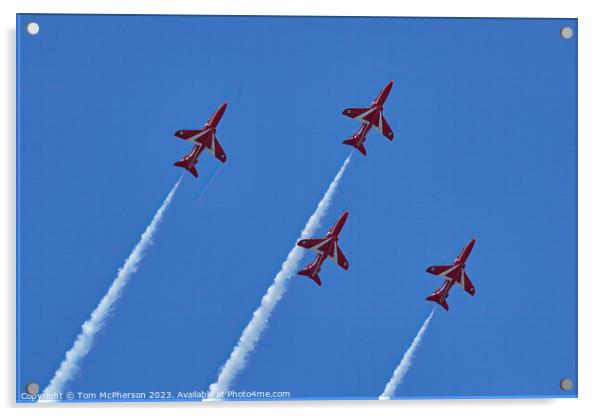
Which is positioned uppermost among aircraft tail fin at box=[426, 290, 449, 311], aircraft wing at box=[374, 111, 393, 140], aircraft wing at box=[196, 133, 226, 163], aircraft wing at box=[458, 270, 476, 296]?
aircraft wing at box=[374, 111, 393, 140]

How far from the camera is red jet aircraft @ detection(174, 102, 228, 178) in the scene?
2533 mm

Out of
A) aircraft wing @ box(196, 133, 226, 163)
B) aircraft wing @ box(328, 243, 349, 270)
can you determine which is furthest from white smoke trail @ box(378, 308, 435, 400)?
aircraft wing @ box(196, 133, 226, 163)

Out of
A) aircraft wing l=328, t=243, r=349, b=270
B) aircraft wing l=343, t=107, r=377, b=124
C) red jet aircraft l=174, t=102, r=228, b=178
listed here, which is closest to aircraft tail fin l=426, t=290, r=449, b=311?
aircraft wing l=328, t=243, r=349, b=270

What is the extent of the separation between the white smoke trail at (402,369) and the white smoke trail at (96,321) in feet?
2.67

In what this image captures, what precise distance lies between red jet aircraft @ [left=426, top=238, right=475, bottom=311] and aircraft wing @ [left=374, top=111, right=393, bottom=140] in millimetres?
398

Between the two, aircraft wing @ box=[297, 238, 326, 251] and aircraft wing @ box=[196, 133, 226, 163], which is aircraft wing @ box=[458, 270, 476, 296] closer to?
aircraft wing @ box=[297, 238, 326, 251]

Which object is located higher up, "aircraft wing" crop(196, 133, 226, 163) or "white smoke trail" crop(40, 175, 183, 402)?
"aircraft wing" crop(196, 133, 226, 163)

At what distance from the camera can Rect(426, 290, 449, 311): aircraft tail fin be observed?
8.40ft

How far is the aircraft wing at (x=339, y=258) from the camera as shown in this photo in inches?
100

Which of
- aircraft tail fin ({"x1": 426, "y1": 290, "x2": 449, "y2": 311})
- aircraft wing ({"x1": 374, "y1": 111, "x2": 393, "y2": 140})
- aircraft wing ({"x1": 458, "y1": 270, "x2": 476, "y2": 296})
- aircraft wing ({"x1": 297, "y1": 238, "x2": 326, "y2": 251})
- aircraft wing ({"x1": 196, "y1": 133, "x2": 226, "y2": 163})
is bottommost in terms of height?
aircraft tail fin ({"x1": 426, "y1": 290, "x2": 449, "y2": 311})

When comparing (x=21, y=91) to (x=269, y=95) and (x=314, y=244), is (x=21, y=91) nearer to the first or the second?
(x=269, y=95)

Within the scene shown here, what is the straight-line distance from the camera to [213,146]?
2539 mm

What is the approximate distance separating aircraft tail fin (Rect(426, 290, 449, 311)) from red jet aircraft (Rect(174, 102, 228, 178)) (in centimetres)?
73

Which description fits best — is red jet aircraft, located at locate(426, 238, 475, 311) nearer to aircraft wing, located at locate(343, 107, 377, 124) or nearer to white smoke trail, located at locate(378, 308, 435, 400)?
white smoke trail, located at locate(378, 308, 435, 400)
